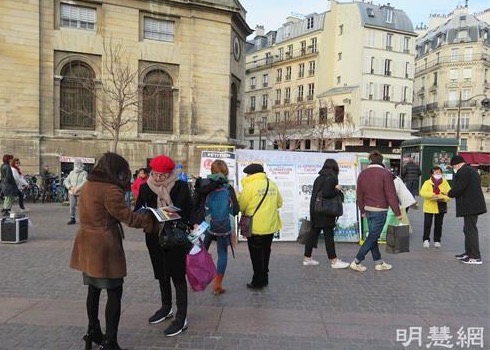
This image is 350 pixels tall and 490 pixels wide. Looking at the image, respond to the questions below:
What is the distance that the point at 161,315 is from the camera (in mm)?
4922

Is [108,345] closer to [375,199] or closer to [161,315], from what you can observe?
[161,315]

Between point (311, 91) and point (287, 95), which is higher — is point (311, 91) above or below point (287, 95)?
above

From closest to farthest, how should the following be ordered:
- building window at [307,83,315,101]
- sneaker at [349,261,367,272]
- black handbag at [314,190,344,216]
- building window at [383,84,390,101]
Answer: black handbag at [314,190,344,216] → sneaker at [349,261,367,272] → building window at [383,84,390,101] → building window at [307,83,315,101]

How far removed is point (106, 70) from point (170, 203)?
18927 millimetres

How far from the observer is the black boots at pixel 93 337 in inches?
162

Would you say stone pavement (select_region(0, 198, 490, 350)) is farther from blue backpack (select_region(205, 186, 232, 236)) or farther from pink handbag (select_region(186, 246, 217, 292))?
blue backpack (select_region(205, 186, 232, 236))

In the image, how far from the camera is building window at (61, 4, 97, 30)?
70.1 ft

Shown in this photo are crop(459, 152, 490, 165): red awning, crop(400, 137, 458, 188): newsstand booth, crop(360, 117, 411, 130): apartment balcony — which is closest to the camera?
crop(400, 137, 458, 188): newsstand booth

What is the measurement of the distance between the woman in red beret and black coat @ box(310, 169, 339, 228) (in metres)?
3.08

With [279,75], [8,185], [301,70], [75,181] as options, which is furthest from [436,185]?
[279,75]

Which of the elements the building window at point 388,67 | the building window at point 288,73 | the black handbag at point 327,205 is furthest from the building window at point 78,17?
the building window at point 288,73

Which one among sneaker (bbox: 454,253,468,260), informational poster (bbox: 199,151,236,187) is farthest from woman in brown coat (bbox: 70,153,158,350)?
sneaker (bbox: 454,253,468,260)

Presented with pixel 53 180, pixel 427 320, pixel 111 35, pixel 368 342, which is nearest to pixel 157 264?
pixel 368 342

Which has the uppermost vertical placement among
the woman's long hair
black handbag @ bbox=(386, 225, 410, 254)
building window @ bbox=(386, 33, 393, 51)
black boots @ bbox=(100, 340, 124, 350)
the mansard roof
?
the mansard roof
